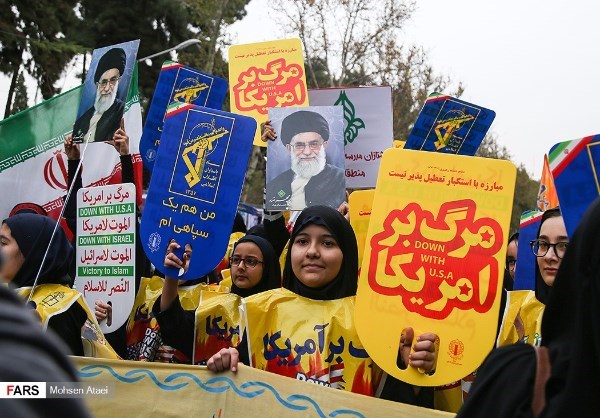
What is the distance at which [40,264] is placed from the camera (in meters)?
3.40

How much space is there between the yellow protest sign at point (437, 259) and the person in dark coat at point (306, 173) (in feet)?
4.77

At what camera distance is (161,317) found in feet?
11.3

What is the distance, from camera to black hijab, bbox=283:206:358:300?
3219mm

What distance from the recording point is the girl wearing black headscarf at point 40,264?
3.27 meters

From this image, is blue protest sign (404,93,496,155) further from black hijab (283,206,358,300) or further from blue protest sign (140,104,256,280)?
black hijab (283,206,358,300)

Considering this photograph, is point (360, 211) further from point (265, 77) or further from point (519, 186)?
point (519, 186)

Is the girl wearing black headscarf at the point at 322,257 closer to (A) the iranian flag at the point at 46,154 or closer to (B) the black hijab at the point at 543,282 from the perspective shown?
(B) the black hijab at the point at 543,282

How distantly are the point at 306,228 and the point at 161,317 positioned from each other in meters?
0.77

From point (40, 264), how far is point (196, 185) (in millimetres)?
823

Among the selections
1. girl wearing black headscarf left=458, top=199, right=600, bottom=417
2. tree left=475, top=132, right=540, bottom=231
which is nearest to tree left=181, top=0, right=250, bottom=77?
tree left=475, top=132, right=540, bottom=231

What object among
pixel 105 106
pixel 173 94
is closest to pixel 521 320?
pixel 105 106

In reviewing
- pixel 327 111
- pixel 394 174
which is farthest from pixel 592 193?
pixel 327 111

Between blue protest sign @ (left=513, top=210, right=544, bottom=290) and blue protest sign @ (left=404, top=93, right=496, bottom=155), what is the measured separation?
2.93ft

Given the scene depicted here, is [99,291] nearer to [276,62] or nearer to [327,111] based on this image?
[327,111]
